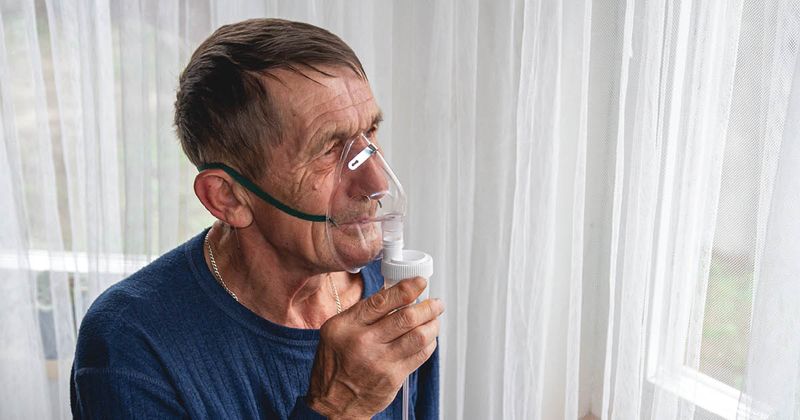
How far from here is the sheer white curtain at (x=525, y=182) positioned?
1.17 m

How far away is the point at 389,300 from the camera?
0.97 meters

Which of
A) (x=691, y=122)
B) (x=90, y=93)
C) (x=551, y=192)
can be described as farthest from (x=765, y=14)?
(x=90, y=93)

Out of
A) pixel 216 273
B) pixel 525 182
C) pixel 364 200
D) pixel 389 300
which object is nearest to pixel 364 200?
pixel 364 200

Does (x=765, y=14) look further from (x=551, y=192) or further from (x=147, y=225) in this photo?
(x=147, y=225)

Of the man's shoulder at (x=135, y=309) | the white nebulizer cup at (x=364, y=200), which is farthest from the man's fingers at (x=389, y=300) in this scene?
the man's shoulder at (x=135, y=309)

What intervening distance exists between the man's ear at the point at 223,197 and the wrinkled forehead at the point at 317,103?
0.52ft

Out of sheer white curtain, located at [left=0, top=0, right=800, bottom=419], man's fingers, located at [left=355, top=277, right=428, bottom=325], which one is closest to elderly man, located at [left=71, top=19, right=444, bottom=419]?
man's fingers, located at [left=355, top=277, right=428, bottom=325]

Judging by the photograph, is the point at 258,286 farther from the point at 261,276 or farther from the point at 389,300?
the point at 389,300

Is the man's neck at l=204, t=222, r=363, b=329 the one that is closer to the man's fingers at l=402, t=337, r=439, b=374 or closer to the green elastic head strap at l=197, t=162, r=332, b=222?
the green elastic head strap at l=197, t=162, r=332, b=222

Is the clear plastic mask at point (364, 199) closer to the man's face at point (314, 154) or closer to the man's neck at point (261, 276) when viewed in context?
the man's face at point (314, 154)

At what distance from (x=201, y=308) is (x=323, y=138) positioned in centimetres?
39

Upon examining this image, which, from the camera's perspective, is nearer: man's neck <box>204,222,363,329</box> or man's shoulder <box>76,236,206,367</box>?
man's shoulder <box>76,236,206,367</box>

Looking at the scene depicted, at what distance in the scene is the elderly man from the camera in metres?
1.02

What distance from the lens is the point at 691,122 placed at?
1245mm
